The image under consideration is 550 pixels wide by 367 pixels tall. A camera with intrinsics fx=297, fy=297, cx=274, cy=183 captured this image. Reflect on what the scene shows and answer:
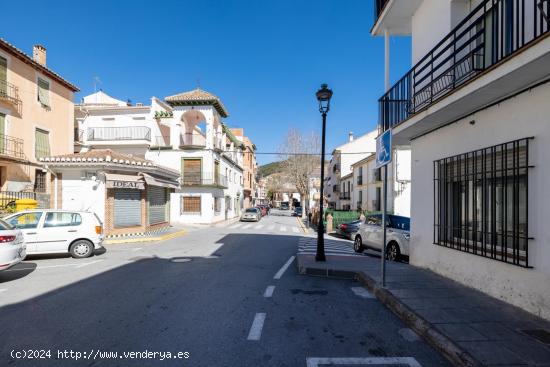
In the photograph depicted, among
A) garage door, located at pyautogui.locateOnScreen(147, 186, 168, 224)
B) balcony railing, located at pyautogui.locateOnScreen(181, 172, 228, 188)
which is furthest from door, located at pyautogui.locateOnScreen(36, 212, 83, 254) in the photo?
balcony railing, located at pyautogui.locateOnScreen(181, 172, 228, 188)

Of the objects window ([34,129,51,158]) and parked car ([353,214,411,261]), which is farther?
window ([34,129,51,158])

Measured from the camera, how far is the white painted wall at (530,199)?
13.0ft

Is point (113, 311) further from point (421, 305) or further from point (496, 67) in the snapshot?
point (496, 67)

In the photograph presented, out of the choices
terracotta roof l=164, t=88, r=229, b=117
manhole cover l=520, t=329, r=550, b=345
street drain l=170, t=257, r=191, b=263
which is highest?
terracotta roof l=164, t=88, r=229, b=117

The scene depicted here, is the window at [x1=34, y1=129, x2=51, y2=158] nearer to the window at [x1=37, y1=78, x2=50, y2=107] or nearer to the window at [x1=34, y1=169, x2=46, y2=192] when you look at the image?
the window at [x1=34, y1=169, x2=46, y2=192]

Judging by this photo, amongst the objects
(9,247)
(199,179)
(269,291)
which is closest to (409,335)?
(269,291)

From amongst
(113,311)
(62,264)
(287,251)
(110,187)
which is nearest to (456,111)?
(113,311)

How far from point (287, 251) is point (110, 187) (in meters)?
8.77

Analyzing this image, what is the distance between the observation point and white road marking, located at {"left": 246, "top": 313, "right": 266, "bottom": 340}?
369 cm

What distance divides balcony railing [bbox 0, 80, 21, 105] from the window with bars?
20.8m

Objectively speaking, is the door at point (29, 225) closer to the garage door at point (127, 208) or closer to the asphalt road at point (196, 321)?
the asphalt road at point (196, 321)

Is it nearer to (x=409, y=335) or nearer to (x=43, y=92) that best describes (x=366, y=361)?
(x=409, y=335)

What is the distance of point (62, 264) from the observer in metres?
8.48

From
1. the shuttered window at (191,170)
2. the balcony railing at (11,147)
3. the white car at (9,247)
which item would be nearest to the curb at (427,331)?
the white car at (9,247)
